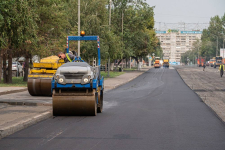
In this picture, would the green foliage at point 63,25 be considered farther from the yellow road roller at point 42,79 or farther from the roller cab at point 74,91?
the roller cab at point 74,91

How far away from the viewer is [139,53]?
2881 inches

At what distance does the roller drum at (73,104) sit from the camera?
12.7 metres

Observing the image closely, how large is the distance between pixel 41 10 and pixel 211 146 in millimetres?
23557

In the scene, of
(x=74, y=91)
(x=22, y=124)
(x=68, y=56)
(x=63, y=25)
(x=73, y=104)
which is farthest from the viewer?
(x=63, y=25)

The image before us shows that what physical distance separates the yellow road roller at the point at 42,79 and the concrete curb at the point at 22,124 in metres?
6.82

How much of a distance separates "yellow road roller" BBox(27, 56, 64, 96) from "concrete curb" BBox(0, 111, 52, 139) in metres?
6.82

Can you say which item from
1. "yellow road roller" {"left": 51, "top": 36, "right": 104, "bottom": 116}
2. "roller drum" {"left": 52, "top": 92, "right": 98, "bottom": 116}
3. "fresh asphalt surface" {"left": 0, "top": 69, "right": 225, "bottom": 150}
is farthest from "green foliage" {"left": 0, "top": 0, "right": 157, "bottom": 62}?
"fresh asphalt surface" {"left": 0, "top": 69, "right": 225, "bottom": 150}

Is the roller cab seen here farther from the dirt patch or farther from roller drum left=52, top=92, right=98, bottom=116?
the dirt patch

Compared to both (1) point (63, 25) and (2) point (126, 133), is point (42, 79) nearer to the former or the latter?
(2) point (126, 133)

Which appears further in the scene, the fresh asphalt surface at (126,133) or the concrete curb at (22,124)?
the concrete curb at (22,124)

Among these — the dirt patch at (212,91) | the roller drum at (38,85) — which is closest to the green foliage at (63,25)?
the roller drum at (38,85)

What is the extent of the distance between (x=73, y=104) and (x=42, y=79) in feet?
26.0

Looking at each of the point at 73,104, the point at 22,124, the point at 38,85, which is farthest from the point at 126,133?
the point at 38,85

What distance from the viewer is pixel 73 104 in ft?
41.8
